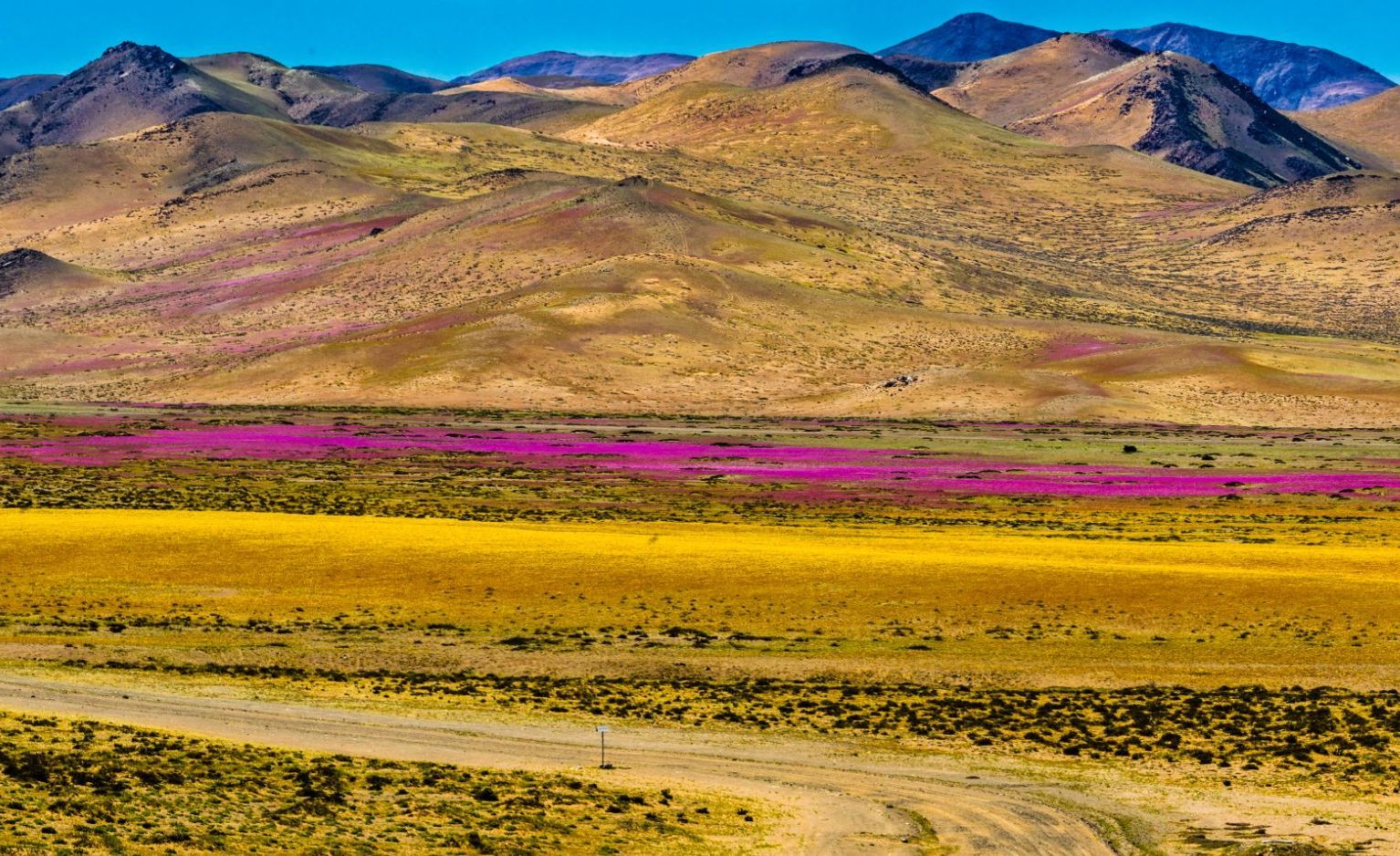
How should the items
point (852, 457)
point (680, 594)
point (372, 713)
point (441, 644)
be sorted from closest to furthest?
point (372, 713), point (441, 644), point (680, 594), point (852, 457)

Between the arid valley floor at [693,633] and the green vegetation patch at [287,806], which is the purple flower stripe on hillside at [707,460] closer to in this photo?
the arid valley floor at [693,633]

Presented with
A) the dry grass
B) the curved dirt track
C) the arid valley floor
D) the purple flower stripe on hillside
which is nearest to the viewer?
the curved dirt track

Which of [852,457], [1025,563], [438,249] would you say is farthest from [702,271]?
[1025,563]

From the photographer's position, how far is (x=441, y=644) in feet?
139

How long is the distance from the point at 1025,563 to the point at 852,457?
1609 inches

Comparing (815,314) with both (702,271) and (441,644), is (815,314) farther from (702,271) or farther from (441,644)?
(441,644)

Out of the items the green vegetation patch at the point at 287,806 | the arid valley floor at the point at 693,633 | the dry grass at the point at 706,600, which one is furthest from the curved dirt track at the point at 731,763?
the dry grass at the point at 706,600

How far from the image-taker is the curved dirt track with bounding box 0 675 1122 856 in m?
27.3

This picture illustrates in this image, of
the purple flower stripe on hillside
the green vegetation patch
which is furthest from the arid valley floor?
the purple flower stripe on hillside

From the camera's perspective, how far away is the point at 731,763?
1256 inches

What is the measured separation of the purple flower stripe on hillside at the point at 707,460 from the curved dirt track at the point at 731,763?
149 ft

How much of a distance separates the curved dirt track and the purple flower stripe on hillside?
45535 millimetres

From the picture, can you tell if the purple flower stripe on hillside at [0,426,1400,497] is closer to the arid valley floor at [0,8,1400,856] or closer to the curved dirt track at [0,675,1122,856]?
the arid valley floor at [0,8,1400,856]

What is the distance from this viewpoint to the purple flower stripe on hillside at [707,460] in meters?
80.7
